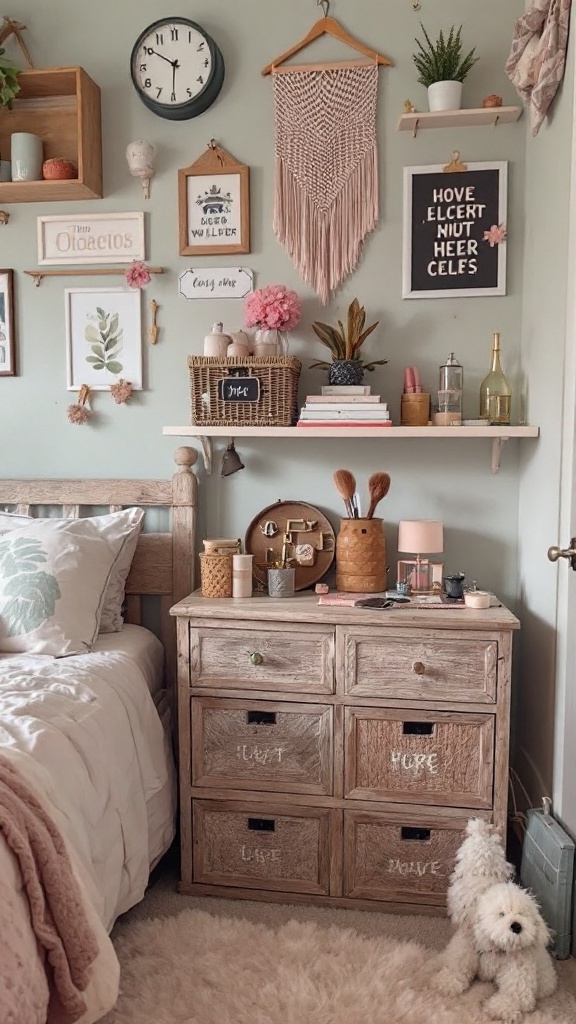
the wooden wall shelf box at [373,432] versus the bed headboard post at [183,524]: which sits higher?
the wooden wall shelf box at [373,432]

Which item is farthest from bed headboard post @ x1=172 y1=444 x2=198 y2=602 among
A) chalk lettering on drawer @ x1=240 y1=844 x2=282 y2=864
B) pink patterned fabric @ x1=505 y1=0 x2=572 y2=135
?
pink patterned fabric @ x1=505 y1=0 x2=572 y2=135

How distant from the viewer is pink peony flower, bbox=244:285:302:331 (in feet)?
7.27

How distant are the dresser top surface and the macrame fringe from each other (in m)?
0.93

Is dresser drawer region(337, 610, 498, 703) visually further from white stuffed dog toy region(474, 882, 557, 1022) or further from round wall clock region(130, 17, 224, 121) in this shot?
round wall clock region(130, 17, 224, 121)

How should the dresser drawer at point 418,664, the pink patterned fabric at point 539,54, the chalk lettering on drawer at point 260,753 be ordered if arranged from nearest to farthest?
the pink patterned fabric at point 539,54 → the dresser drawer at point 418,664 → the chalk lettering on drawer at point 260,753

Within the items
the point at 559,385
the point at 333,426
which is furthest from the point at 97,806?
the point at 559,385

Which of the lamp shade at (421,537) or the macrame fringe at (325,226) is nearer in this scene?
the lamp shade at (421,537)

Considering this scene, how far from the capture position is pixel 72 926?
1262mm

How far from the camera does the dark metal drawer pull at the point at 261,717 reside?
2027 millimetres

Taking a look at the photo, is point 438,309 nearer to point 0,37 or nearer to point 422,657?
point 422,657

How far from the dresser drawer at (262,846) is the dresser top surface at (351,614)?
0.49m

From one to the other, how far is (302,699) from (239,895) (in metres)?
0.54

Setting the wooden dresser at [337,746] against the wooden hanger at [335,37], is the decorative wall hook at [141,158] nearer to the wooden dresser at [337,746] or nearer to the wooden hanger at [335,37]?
the wooden hanger at [335,37]

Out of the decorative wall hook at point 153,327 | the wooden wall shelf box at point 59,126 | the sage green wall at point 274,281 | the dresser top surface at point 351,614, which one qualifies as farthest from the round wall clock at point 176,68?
the dresser top surface at point 351,614
